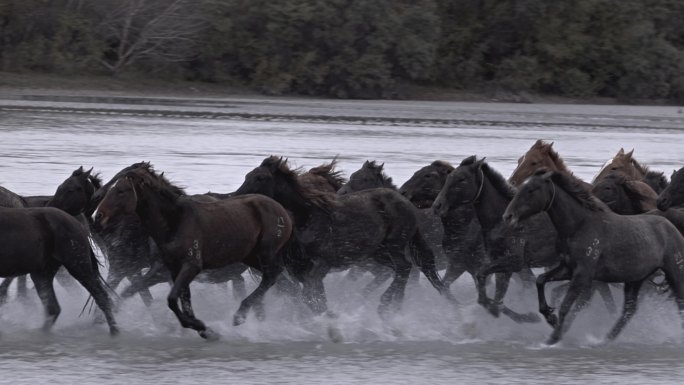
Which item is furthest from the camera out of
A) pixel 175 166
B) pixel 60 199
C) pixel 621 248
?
pixel 175 166

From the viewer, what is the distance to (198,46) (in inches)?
1799

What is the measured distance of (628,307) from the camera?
33.7ft

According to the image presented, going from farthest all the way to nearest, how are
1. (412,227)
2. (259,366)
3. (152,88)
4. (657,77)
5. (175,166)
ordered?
(657,77) < (152,88) < (175,166) < (412,227) < (259,366)

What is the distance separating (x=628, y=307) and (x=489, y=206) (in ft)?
4.78

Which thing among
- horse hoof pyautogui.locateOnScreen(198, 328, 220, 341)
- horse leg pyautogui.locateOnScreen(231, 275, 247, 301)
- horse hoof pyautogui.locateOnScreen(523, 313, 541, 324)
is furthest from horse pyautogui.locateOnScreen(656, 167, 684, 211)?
horse hoof pyautogui.locateOnScreen(198, 328, 220, 341)

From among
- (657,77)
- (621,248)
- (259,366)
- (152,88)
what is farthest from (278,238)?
(657,77)

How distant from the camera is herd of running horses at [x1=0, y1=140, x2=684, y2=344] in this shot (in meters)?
9.59

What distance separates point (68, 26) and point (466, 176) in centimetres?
3666

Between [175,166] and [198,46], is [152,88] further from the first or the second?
[175,166]

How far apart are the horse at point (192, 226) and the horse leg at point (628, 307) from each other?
2702 mm

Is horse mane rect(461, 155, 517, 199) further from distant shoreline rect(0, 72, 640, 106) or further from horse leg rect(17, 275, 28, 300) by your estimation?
Result: distant shoreline rect(0, 72, 640, 106)

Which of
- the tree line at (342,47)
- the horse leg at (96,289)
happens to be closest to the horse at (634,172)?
the horse leg at (96,289)

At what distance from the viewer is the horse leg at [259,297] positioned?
33.3 feet

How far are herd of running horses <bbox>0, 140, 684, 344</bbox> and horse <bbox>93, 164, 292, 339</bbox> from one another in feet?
0.03
